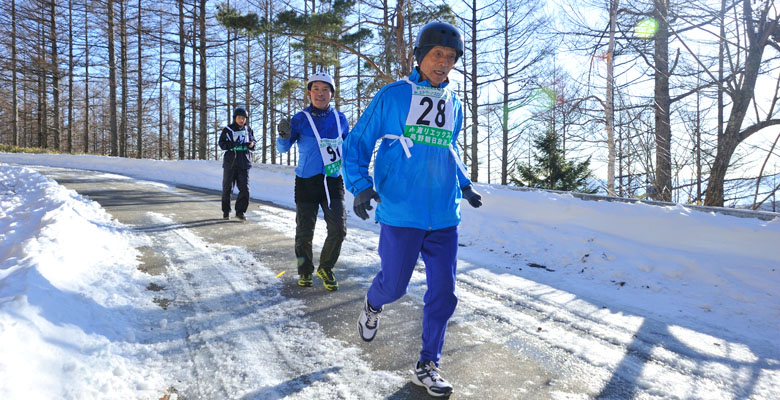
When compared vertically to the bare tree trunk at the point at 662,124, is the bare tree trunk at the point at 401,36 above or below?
above

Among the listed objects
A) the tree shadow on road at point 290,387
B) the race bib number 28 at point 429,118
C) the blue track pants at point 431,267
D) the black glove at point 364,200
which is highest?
the race bib number 28 at point 429,118

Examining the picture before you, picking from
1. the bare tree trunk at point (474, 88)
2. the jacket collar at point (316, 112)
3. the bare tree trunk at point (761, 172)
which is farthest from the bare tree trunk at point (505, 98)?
the jacket collar at point (316, 112)

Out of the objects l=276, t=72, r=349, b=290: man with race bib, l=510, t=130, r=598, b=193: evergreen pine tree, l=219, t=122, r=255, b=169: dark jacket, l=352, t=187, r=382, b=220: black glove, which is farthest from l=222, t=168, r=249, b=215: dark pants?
l=510, t=130, r=598, b=193: evergreen pine tree

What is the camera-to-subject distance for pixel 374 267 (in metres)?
4.81

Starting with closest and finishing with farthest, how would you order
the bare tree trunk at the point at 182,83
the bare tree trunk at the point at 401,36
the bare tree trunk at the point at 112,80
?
the bare tree trunk at the point at 401,36 < the bare tree trunk at the point at 182,83 < the bare tree trunk at the point at 112,80

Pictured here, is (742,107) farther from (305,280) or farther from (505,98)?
(505,98)

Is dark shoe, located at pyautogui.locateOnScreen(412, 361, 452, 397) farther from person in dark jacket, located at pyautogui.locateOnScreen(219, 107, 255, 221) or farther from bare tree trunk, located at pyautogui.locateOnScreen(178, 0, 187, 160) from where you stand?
bare tree trunk, located at pyautogui.locateOnScreen(178, 0, 187, 160)

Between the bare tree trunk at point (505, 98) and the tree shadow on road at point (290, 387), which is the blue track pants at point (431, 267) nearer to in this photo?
the tree shadow on road at point (290, 387)

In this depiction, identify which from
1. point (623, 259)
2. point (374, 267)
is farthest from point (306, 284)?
point (623, 259)

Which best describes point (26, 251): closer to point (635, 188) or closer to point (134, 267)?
point (134, 267)

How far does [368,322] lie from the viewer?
2668mm

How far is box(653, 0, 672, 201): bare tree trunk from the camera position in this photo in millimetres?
10812

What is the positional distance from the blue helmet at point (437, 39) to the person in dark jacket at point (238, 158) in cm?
580

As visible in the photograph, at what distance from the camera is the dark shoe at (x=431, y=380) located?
88.3 inches
